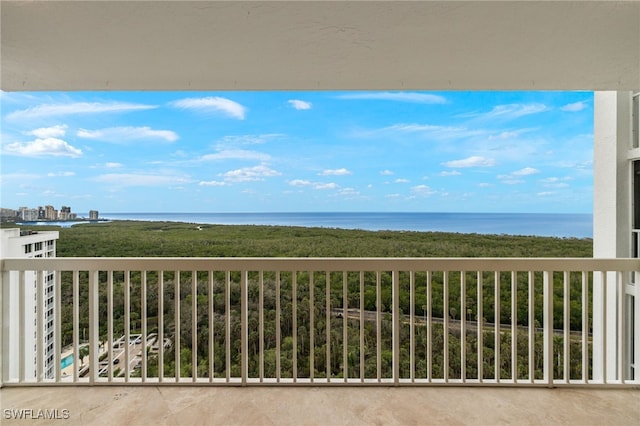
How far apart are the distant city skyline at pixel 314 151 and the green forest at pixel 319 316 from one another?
105 cm

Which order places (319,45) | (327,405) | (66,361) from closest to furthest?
1. (319,45)
2. (327,405)
3. (66,361)

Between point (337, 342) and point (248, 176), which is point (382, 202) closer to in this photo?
point (248, 176)

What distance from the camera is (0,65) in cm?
207

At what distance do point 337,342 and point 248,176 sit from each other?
3.46m

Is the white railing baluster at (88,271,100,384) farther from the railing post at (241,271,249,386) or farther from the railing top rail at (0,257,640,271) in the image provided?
the railing post at (241,271,249,386)

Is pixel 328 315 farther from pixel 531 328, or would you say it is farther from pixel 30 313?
pixel 30 313

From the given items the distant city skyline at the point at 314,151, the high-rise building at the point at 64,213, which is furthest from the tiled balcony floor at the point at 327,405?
the distant city skyline at the point at 314,151

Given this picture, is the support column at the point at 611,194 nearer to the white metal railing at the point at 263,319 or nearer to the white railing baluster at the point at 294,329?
the white metal railing at the point at 263,319

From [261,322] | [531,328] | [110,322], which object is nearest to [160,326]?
[110,322]

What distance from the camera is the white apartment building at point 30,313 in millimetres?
2297

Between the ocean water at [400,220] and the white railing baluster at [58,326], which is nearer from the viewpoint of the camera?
the white railing baluster at [58,326]

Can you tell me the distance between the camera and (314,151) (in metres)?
5.76

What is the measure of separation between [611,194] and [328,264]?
2647mm

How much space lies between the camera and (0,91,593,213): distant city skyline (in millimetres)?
4516
